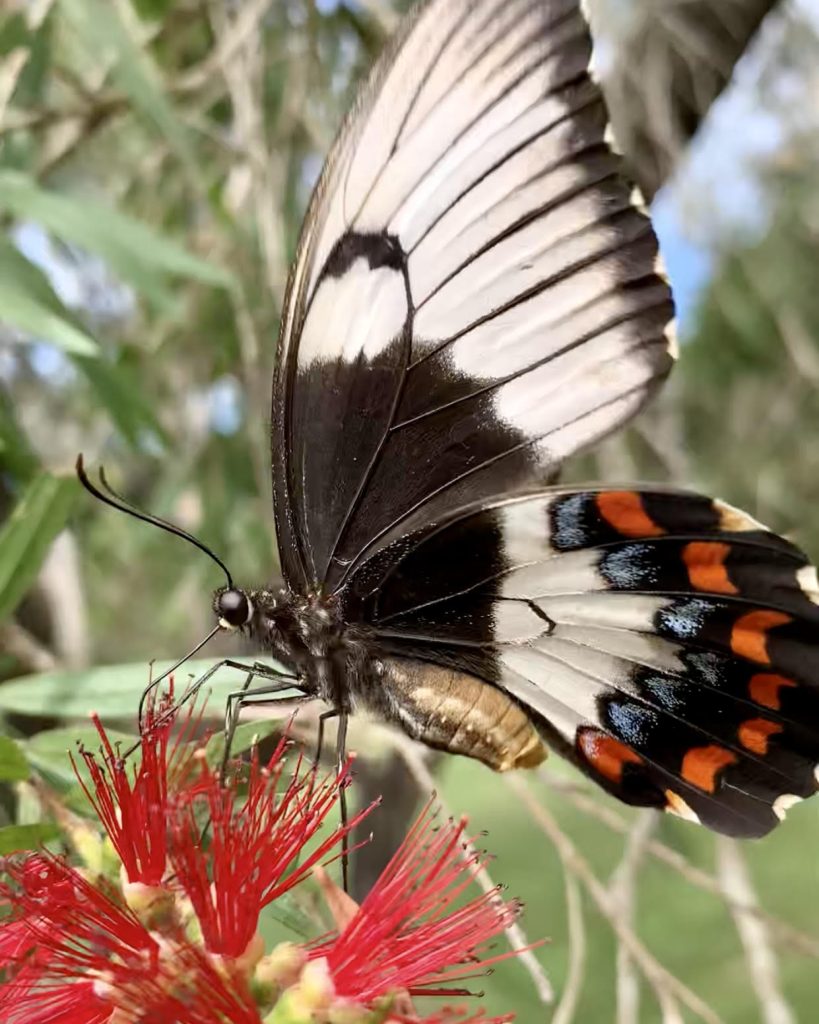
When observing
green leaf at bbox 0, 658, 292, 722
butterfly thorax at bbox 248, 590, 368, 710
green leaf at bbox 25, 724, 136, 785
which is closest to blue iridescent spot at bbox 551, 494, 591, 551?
butterfly thorax at bbox 248, 590, 368, 710

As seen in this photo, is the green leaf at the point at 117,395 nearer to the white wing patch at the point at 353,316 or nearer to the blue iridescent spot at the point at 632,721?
the white wing patch at the point at 353,316

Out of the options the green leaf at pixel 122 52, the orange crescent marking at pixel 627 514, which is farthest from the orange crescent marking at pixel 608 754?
the green leaf at pixel 122 52

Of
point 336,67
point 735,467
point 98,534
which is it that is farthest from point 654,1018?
point 336,67

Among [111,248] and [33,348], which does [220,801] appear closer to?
[111,248]

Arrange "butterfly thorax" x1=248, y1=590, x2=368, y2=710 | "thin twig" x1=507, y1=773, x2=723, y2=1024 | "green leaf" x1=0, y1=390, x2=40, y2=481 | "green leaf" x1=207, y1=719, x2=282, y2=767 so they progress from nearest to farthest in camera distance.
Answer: "green leaf" x1=207, y1=719, x2=282, y2=767 → "thin twig" x1=507, y1=773, x2=723, y2=1024 → "butterfly thorax" x1=248, y1=590, x2=368, y2=710 → "green leaf" x1=0, y1=390, x2=40, y2=481

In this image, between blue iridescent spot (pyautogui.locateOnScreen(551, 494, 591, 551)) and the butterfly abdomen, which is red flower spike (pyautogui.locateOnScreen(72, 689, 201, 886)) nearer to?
the butterfly abdomen

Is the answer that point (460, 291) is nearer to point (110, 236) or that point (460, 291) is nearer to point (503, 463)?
point (503, 463)

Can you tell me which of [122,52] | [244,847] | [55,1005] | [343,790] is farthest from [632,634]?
[122,52]
